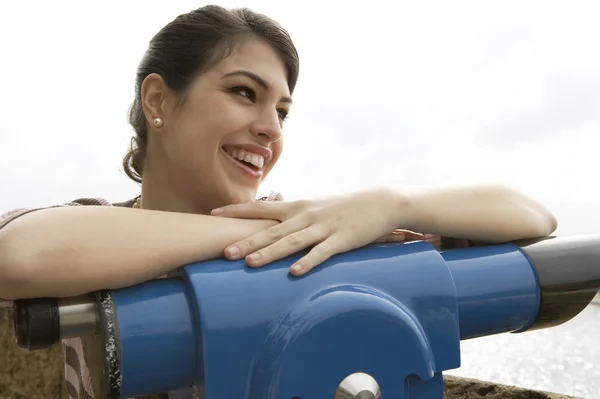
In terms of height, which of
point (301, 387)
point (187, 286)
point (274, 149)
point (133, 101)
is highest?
point (133, 101)

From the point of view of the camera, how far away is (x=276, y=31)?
→ 1097 millimetres

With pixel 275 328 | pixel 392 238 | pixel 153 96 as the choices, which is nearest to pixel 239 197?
pixel 153 96

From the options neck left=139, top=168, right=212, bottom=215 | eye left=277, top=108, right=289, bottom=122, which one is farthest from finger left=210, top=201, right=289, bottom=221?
eye left=277, top=108, right=289, bottom=122

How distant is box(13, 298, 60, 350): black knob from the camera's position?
1.72ft

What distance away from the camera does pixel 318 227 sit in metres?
0.65

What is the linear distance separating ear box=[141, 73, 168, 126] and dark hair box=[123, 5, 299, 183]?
17 mm

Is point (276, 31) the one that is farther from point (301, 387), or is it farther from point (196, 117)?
point (301, 387)

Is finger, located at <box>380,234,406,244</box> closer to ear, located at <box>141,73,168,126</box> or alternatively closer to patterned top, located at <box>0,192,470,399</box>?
patterned top, located at <box>0,192,470,399</box>

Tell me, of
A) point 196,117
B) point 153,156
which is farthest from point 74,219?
point 153,156

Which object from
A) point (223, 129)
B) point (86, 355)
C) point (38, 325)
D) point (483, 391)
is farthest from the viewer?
point (483, 391)

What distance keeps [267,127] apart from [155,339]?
556mm

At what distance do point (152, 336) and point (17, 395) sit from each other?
1308 millimetres

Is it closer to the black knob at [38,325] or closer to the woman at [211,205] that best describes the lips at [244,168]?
the woman at [211,205]

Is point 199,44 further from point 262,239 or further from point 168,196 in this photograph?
point 262,239
